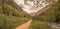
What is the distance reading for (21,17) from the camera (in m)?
2.04

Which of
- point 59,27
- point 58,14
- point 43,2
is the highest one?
point 43,2

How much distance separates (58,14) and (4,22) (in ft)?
2.12

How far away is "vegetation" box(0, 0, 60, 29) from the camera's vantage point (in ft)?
6.55

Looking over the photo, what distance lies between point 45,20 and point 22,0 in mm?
367

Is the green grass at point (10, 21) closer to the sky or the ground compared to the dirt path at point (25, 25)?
closer to the sky

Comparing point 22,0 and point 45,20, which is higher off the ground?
point 22,0

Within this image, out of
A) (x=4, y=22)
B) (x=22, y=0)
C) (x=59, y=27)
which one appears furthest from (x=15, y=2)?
(x=59, y=27)

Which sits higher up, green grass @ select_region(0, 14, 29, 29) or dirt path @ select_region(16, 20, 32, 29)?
green grass @ select_region(0, 14, 29, 29)

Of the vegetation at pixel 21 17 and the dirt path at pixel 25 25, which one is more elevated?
the vegetation at pixel 21 17

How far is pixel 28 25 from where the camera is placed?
2.04 m

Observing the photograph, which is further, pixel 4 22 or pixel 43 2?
pixel 43 2

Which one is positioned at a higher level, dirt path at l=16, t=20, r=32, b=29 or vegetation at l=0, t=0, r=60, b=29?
vegetation at l=0, t=0, r=60, b=29

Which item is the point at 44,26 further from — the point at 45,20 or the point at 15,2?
the point at 15,2

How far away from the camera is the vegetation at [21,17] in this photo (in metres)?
2.00
